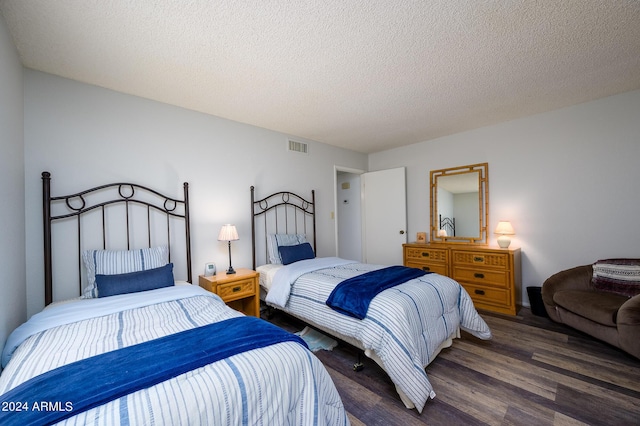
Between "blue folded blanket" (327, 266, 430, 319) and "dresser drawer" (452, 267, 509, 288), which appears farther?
"dresser drawer" (452, 267, 509, 288)

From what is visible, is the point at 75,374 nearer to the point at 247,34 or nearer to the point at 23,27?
the point at 247,34

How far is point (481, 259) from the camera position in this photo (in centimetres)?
348

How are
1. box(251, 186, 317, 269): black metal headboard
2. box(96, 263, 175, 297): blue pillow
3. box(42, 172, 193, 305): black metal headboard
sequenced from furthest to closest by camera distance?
box(251, 186, 317, 269): black metal headboard, box(42, 172, 193, 305): black metal headboard, box(96, 263, 175, 297): blue pillow

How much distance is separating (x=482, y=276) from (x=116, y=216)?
425 cm

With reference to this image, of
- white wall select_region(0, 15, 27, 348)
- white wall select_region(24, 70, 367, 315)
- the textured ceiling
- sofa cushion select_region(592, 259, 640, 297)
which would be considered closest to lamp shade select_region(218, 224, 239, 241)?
white wall select_region(24, 70, 367, 315)

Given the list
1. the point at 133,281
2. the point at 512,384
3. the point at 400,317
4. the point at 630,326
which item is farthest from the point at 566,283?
the point at 133,281

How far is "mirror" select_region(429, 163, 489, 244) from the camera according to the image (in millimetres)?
3848

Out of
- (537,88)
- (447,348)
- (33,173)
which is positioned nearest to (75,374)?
(33,173)

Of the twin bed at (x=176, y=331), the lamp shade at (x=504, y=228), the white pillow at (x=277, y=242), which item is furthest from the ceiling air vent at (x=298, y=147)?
the lamp shade at (x=504, y=228)

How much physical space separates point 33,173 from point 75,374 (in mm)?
1985

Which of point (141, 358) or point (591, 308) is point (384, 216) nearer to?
→ point (591, 308)

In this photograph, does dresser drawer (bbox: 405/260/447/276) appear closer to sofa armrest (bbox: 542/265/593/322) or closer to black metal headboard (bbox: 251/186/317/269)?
sofa armrest (bbox: 542/265/593/322)

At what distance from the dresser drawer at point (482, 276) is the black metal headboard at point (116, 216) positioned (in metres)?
3.47

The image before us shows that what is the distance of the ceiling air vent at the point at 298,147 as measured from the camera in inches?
157
